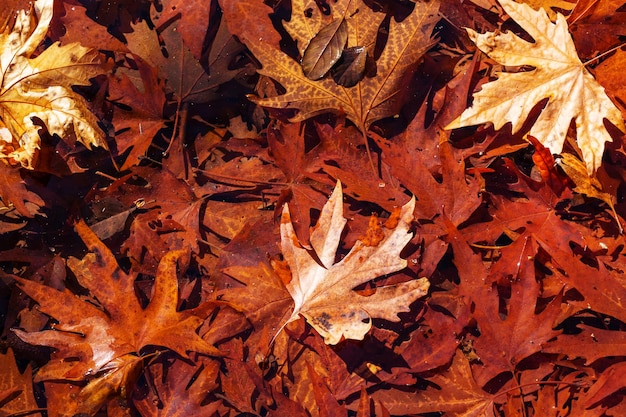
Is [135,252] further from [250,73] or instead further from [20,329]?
[250,73]

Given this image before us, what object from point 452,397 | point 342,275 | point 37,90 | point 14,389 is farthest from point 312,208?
point 14,389

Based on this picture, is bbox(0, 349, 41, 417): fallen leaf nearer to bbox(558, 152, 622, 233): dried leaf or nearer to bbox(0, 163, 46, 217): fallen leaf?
bbox(0, 163, 46, 217): fallen leaf

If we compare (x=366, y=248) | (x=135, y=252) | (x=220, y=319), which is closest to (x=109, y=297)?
(x=135, y=252)

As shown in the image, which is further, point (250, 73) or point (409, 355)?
point (250, 73)

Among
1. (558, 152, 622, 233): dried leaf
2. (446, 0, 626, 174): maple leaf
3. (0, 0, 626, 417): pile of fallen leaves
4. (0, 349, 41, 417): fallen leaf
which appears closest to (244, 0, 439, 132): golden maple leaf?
(0, 0, 626, 417): pile of fallen leaves

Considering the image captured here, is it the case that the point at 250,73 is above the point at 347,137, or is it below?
above

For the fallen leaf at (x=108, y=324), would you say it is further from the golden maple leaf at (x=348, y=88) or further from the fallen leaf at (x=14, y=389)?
the golden maple leaf at (x=348, y=88)
